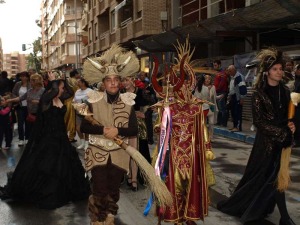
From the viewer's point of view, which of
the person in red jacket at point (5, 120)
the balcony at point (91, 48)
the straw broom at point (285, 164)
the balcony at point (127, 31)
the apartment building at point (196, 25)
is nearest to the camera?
the straw broom at point (285, 164)

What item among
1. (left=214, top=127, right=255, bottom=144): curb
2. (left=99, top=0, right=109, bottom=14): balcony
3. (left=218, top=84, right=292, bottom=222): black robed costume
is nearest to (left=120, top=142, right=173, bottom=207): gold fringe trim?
(left=218, top=84, right=292, bottom=222): black robed costume

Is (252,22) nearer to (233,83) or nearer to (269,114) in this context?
(233,83)

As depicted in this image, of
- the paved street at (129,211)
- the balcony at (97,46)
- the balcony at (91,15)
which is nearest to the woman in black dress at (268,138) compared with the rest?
the paved street at (129,211)

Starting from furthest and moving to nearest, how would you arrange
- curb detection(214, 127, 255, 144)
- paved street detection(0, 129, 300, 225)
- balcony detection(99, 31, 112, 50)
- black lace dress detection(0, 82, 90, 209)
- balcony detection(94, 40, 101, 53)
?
balcony detection(94, 40, 101, 53), balcony detection(99, 31, 112, 50), curb detection(214, 127, 255, 144), black lace dress detection(0, 82, 90, 209), paved street detection(0, 129, 300, 225)

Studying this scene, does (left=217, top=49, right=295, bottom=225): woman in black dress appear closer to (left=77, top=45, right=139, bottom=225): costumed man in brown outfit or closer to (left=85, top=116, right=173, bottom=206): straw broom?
(left=85, top=116, right=173, bottom=206): straw broom

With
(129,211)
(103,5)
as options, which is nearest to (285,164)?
(129,211)

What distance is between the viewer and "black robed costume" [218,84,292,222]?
4.83 metres

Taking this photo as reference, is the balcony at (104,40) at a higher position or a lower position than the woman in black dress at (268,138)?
higher

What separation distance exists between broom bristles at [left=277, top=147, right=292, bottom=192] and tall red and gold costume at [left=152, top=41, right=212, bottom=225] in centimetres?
82

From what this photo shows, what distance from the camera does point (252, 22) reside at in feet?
46.1

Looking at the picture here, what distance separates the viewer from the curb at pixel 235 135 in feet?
39.7

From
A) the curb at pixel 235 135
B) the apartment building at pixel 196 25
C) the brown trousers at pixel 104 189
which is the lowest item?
the curb at pixel 235 135

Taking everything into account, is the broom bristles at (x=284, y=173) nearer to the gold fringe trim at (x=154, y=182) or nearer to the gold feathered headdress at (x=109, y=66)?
the gold fringe trim at (x=154, y=182)

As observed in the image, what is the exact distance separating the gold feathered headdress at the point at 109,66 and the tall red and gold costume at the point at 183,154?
19.5 inches
